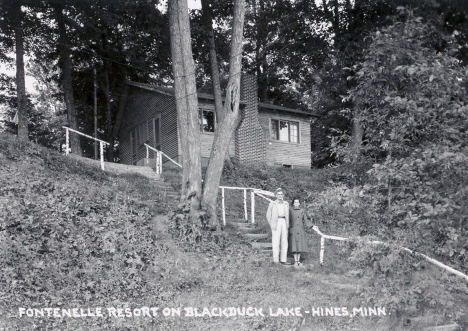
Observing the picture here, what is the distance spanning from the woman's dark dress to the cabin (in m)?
12.2

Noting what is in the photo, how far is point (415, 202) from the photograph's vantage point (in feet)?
26.3

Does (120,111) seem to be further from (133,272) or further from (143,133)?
(133,272)

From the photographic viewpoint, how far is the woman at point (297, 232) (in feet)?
42.1

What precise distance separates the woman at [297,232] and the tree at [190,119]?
2.25 metres

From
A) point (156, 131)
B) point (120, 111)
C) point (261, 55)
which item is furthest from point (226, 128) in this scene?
point (261, 55)

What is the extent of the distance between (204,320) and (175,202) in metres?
7.41

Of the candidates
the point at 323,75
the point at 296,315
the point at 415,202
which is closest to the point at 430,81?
the point at 415,202

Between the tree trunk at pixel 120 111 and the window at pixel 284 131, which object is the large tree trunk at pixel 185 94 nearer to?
the window at pixel 284 131

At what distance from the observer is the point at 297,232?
1295cm

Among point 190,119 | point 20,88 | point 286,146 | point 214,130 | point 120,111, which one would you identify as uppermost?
point 120,111

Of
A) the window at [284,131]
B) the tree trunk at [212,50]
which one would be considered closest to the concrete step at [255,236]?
the tree trunk at [212,50]

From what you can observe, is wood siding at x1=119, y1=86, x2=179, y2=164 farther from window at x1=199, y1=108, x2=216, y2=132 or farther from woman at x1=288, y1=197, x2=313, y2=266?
woman at x1=288, y1=197, x2=313, y2=266

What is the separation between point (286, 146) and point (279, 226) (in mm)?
17080

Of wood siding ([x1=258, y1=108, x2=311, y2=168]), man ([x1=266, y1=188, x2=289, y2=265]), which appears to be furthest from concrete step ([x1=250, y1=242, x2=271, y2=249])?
wood siding ([x1=258, y1=108, x2=311, y2=168])
